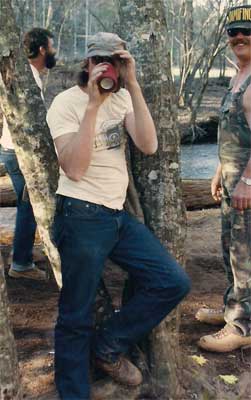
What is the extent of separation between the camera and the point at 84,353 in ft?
9.84

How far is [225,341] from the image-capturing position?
3.87 meters

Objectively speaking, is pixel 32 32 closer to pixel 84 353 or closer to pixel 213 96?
pixel 84 353

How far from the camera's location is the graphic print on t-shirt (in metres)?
2.85

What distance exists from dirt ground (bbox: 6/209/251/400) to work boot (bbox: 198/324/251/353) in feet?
0.15

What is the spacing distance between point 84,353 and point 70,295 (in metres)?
0.32

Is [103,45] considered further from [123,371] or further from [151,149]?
[123,371]

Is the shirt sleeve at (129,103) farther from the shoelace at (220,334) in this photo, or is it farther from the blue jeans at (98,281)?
the shoelace at (220,334)

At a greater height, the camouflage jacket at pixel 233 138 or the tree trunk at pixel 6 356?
the camouflage jacket at pixel 233 138

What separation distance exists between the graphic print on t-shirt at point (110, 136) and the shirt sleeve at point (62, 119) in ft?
0.43

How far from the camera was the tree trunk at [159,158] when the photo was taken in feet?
10.5

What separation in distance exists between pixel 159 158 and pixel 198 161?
35.0ft

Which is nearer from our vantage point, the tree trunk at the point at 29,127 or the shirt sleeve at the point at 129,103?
the shirt sleeve at the point at 129,103

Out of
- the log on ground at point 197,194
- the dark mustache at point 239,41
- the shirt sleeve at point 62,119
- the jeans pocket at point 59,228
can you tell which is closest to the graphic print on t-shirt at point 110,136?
the shirt sleeve at point 62,119

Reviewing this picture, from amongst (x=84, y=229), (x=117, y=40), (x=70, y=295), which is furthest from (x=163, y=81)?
(x=70, y=295)
